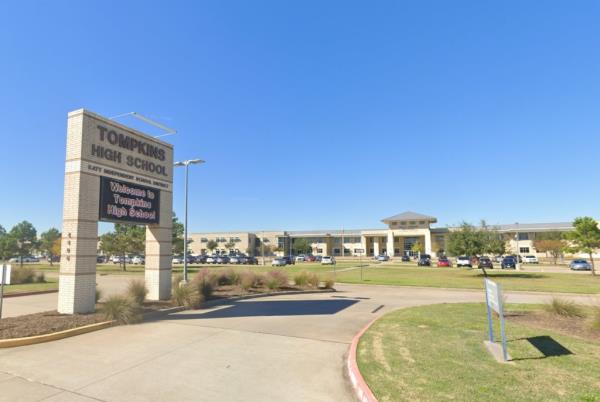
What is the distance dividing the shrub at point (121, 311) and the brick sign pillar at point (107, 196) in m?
1.58

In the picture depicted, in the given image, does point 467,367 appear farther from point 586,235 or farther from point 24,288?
point 586,235

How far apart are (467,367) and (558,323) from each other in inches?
247

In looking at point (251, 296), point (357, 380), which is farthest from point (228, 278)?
point (357, 380)

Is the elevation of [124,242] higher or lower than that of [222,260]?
higher

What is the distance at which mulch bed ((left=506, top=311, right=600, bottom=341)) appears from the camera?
913 cm

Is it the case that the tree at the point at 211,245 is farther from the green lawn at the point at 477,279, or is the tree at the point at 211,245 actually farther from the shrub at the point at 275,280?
the shrub at the point at 275,280

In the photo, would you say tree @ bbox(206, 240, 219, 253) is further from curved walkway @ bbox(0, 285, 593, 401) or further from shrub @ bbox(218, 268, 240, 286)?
curved walkway @ bbox(0, 285, 593, 401)

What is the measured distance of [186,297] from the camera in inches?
539

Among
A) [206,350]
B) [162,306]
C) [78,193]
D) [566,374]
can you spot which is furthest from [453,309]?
[78,193]

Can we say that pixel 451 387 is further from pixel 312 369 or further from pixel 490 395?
pixel 312 369

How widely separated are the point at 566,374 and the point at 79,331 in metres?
11.1

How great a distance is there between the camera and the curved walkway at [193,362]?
18.6ft

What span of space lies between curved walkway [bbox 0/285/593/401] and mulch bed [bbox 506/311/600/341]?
516 centimetres

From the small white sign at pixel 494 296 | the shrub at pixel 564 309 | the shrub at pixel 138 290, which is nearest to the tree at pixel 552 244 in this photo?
the shrub at pixel 564 309
